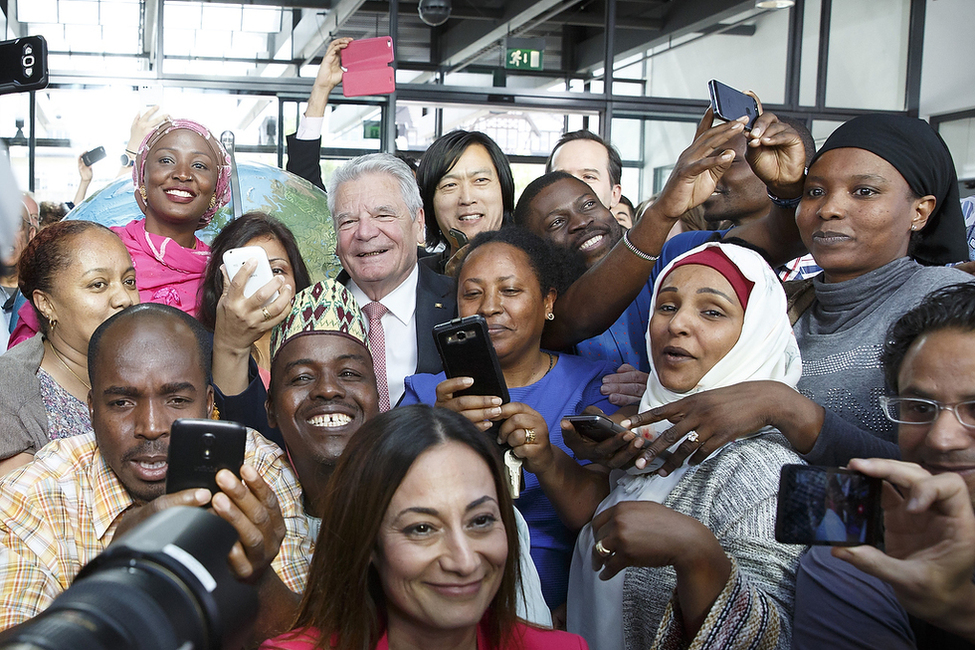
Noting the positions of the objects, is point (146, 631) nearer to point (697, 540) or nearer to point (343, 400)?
point (697, 540)

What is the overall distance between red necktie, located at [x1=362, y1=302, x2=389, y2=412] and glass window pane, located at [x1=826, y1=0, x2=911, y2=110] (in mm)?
6563

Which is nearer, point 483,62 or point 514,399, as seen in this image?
point 514,399

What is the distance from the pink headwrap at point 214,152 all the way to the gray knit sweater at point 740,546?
203 cm

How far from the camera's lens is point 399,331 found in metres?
2.81

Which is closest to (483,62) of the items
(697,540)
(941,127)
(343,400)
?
(941,127)

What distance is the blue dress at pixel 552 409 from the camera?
2256mm

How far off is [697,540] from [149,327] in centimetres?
139

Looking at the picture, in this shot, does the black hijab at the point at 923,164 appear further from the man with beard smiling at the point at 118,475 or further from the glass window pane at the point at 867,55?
the glass window pane at the point at 867,55

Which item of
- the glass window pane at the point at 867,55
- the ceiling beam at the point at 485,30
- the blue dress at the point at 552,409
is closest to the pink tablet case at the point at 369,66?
the blue dress at the point at 552,409

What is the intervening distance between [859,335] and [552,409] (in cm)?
81

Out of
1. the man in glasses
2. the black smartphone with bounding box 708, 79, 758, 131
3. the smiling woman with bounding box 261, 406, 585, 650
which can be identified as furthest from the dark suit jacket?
the man in glasses

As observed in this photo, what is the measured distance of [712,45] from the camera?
772cm

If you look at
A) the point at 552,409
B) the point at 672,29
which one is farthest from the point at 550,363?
the point at 672,29

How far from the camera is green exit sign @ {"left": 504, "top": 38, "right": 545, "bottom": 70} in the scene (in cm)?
732
